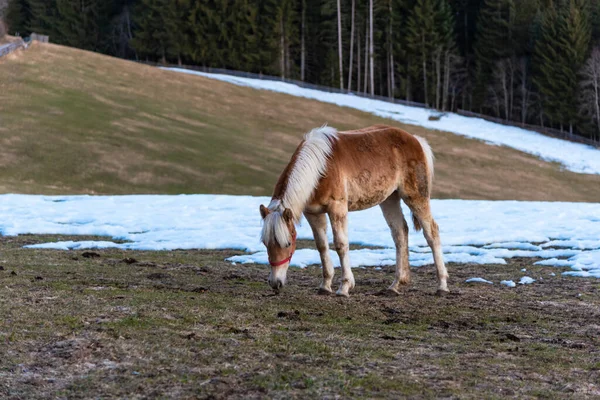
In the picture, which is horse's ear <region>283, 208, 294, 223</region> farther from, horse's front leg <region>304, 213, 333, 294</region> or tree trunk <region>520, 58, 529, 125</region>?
tree trunk <region>520, 58, 529, 125</region>

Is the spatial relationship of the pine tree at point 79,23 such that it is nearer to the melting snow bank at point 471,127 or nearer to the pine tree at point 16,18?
the pine tree at point 16,18

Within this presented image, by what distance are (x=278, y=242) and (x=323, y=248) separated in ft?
3.33

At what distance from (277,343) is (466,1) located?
87.1m

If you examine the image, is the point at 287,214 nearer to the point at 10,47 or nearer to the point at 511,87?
the point at 10,47

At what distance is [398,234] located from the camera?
10.1 m

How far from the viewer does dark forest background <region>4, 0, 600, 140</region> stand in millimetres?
74188

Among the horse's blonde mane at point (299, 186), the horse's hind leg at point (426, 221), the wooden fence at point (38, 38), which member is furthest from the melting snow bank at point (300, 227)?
the wooden fence at point (38, 38)

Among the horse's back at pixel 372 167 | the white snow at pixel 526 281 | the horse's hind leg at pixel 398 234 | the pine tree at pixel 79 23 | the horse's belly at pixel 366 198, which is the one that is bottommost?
the white snow at pixel 526 281

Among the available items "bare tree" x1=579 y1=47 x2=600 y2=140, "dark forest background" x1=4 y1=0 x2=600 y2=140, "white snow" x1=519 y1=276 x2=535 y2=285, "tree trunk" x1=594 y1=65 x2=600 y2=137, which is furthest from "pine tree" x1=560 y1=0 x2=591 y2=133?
"white snow" x1=519 y1=276 x2=535 y2=285

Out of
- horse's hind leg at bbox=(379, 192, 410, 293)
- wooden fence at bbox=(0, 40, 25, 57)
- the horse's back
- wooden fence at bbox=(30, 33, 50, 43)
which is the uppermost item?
wooden fence at bbox=(30, 33, 50, 43)

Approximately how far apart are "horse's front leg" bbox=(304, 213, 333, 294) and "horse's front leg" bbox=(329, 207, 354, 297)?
0.16 metres

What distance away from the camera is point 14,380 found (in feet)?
16.0

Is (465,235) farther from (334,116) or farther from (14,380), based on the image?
(334,116)

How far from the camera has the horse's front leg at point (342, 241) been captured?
8969 millimetres
